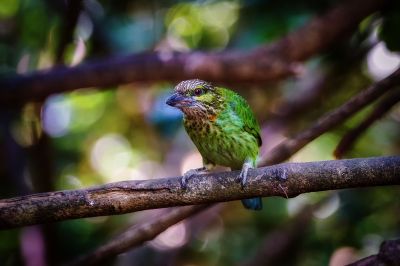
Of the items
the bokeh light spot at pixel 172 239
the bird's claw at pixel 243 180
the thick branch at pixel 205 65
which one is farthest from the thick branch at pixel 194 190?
the bokeh light spot at pixel 172 239

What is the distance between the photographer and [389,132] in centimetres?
547

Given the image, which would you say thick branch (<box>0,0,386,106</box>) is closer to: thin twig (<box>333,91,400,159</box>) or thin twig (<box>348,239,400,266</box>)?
thin twig (<box>333,91,400,159</box>)

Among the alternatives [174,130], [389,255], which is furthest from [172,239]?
[389,255]

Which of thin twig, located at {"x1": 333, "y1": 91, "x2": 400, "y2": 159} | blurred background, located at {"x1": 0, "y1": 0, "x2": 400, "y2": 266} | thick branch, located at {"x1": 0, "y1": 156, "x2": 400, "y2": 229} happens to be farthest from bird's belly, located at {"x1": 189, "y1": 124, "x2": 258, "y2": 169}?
blurred background, located at {"x1": 0, "y1": 0, "x2": 400, "y2": 266}

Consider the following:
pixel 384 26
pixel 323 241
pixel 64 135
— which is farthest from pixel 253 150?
pixel 64 135

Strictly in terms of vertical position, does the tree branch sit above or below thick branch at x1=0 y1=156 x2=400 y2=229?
above

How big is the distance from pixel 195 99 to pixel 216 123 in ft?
0.69

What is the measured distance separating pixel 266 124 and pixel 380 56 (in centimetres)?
A: 129

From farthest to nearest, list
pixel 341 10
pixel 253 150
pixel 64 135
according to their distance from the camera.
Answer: pixel 64 135 < pixel 341 10 < pixel 253 150

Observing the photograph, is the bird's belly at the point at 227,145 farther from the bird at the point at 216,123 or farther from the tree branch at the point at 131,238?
the tree branch at the point at 131,238

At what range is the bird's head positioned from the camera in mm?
3326

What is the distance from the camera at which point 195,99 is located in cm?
338

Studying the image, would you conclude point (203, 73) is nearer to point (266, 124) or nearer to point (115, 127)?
point (266, 124)

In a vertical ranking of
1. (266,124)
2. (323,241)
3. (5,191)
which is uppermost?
(266,124)
